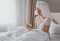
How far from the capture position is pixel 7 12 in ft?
9.29

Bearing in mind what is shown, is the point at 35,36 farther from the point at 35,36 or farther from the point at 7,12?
the point at 7,12

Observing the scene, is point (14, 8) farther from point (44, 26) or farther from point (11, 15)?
point (44, 26)

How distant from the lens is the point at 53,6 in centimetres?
240

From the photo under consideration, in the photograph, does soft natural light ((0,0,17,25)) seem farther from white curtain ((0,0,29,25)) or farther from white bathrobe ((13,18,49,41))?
white bathrobe ((13,18,49,41))

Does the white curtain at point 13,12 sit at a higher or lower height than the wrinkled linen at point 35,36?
higher

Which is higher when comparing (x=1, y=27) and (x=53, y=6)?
(x=53, y=6)

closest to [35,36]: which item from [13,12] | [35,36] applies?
[35,36]

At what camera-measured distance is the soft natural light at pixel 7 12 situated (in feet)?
9.18

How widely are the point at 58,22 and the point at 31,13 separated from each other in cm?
75

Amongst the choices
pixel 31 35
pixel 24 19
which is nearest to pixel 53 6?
pixel 24 19

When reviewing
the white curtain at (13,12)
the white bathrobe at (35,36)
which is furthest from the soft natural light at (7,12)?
the white bathrobe at (35,36)

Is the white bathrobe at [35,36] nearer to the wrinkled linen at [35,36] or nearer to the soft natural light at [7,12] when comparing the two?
the wrinkled linen at [35,36]

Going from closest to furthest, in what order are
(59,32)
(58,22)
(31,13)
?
(59,32) < (58,22) < (31,13)

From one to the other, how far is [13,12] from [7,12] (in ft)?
0.45
